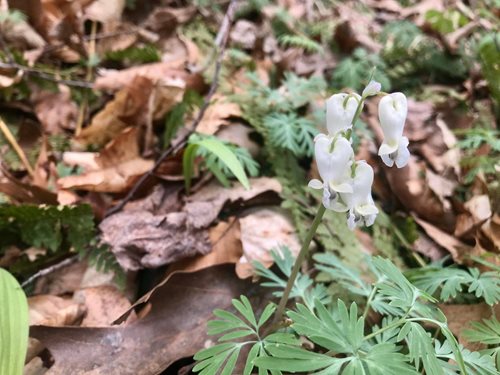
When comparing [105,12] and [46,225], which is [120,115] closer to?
[46,225]

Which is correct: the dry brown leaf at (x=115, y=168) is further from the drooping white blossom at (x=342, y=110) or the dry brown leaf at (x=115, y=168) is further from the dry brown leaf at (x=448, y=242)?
the dry brown leaf at (x=448, y=242)

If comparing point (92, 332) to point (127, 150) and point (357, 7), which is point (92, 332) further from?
point (357, 7)

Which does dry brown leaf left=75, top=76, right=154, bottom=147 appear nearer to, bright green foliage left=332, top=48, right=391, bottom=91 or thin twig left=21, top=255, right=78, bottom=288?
thin twig left=21, top=255, right=78, bottom=288

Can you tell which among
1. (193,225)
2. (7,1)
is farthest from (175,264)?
(7,1)

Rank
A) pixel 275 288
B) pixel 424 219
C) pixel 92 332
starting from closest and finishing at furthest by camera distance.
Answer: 1. pixel 92 332
2. pixel 275 288
3. pixel 424 219

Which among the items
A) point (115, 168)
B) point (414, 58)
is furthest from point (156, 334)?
point (414, 58)
